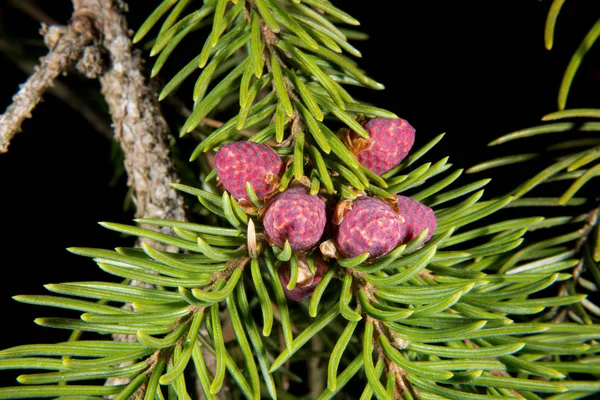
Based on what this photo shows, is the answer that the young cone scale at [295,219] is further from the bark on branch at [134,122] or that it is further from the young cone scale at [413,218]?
the bark on branch at [134,122]

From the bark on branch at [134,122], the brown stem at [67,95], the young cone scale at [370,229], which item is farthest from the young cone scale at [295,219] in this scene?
the brown stem at [67,95]

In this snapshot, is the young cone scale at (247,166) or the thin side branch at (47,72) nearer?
the young cone scale at (247,166)

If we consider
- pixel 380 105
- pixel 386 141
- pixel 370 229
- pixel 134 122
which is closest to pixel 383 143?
pixel 386 141

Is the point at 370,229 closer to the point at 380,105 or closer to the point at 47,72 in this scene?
the point at 47,72

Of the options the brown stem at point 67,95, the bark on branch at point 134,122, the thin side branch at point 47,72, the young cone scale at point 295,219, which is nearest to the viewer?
the young cone scale at point 295,219

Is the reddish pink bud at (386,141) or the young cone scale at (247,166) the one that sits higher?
the reddish pink bud at (386,141)

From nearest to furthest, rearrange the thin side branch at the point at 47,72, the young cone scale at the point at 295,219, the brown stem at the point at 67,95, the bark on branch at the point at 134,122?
1. the young cone scale at the point at 295,219
2. the thin side branch at the point at 47,72
3. the bark on branch at the point at 134,122
4. the brown stem at the point at 67,95

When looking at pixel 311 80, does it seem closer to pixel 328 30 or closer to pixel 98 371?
pixel 328 30

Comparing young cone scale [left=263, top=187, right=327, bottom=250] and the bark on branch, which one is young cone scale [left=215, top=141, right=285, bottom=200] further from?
the bark on branch
